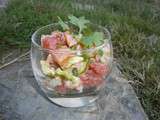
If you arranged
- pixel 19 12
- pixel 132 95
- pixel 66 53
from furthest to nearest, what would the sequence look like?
pixel 19 12, pixel 132 95, pixel 66 53

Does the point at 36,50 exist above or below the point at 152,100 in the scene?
above

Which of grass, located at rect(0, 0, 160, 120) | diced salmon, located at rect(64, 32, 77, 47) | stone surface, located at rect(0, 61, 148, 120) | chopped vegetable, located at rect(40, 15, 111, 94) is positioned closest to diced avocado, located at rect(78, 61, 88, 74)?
chopped vegetable, located at rect(40, 15, 111, 94)

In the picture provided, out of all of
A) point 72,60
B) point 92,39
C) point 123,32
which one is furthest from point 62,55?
point 123,32

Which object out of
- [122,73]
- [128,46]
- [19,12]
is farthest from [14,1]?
[122,73]

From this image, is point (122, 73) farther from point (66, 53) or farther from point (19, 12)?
point (19, 12)

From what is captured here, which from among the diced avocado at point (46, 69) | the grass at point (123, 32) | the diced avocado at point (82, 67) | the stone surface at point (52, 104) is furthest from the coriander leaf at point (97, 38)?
the grass at point (123, 32)

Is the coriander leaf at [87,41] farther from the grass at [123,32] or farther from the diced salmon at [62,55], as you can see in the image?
the grass at [123,32]
